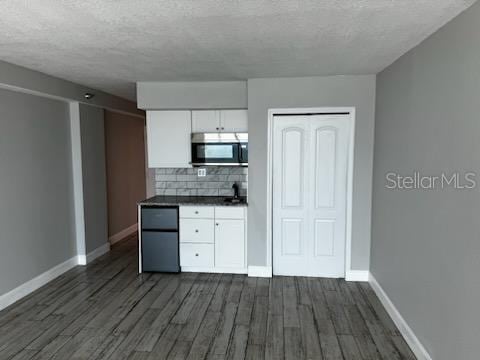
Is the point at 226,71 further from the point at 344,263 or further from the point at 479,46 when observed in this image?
the point at 344,263

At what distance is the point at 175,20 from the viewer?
2152mm

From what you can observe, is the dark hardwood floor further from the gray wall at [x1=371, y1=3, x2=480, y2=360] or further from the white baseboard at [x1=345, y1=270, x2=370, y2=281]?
the gray wall at [x1=371, y1=3, x2=480, y2=360]

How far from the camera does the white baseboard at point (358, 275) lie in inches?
157

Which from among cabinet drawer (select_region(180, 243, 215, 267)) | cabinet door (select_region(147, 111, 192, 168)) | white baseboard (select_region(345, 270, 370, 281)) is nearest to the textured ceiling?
cabinet door (select_region(147, 111, 192, 168))

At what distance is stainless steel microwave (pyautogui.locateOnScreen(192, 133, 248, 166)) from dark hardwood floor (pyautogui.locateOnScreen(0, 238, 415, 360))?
142cm

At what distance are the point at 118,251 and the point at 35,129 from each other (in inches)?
86.8

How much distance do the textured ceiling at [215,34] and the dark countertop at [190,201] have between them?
151 cm

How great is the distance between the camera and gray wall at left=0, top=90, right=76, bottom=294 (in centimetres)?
342

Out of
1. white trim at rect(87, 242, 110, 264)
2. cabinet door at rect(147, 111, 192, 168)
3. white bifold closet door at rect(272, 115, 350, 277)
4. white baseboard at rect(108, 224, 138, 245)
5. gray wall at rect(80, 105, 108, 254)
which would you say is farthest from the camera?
white baseboard at rect(108, 224, 138, 245)

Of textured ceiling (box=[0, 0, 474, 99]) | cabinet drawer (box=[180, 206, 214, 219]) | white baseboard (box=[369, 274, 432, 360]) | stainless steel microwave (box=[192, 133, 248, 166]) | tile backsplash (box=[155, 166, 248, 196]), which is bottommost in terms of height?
white baseboard (box=[369, 274, 432, 360])

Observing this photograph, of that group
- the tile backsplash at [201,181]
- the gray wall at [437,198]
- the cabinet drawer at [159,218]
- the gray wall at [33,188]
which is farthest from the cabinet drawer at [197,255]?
the gray wall at [437,198]

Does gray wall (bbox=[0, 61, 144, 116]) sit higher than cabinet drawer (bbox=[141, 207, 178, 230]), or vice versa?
gray wall (bbox=[0, 61, 144, 116])

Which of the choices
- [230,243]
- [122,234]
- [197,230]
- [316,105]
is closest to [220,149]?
[197,230]

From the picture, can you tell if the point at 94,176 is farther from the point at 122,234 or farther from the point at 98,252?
the point at 122,234
